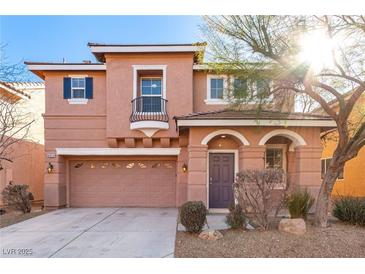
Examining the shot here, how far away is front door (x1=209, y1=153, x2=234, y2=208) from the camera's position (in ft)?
34.4

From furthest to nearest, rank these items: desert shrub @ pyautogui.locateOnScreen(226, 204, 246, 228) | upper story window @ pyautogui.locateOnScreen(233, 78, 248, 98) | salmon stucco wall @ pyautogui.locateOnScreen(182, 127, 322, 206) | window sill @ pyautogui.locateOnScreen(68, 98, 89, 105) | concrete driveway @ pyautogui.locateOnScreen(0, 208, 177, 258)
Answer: window sill @ pyautogui.locateOnScreen(68, 98, 89, 105)
salmon stucco wall @ pyautogui.locateOnScreen(182, 127, 322, 206)
upper story window @ pyautogui.locateOnScreen(233, 78, 248, 98)
desert shrub @ pyautogui.locateOnScreen(226, 204, 246, 228)
concrete driveway @ pyautogui.locateOnScreen(0, 208, 177, 258)

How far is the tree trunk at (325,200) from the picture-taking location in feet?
24.0

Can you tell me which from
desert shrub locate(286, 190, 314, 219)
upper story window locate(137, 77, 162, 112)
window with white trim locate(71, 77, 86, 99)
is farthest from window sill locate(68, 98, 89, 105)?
desert shrub locate(286, 190, 314, 219)

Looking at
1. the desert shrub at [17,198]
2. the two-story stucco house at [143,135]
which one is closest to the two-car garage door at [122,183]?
the two-story stucco house at [143,135]

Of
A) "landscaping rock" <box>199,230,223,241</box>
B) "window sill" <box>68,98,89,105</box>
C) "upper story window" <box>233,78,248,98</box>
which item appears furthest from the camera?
"window sill" <box>68,98,89,105</box>

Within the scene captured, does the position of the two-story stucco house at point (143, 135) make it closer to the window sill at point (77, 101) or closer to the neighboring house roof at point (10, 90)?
the window sill at point (77, 101)

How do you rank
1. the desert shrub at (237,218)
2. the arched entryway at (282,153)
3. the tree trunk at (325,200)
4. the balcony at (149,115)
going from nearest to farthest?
the desert shrub at (237,218) < the tree trunk at (325,200) < the arched entryway at (282,153) < the balcony at (149,115)

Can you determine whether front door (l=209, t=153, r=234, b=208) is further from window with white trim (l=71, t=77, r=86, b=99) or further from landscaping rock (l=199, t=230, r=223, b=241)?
window with white trim (l=71, t=77, r=86, b=99)

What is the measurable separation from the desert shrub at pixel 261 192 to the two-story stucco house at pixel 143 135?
286 centimetres

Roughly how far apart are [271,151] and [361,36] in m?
5.61

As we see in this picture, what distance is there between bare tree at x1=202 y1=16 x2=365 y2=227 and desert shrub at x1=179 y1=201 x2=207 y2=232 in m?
3.45

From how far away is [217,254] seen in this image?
564 cm

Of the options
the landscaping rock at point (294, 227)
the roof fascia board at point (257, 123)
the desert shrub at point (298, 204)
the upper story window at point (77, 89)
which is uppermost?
the upper story window at point (77, 89)
